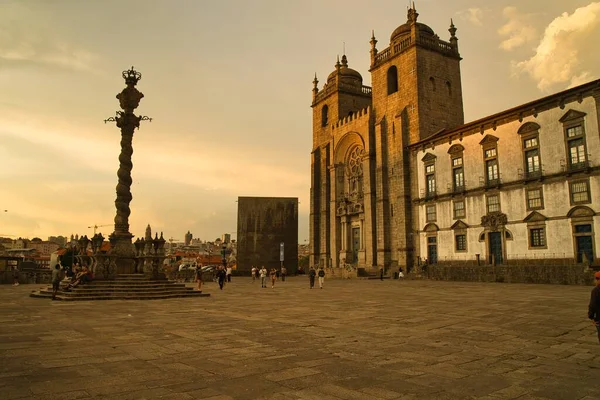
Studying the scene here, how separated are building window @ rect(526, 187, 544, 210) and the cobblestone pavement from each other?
64.9 feet

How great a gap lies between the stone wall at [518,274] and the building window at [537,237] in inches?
138

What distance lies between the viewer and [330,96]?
54.4 metres

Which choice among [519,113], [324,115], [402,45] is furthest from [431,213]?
[324,115]

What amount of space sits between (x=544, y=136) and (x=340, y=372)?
97.8 feet

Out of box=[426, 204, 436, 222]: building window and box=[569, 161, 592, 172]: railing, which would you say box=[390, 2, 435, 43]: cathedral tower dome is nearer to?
box=[426, 204, 436, 222]: building window

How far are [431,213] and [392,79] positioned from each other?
53.4 ft

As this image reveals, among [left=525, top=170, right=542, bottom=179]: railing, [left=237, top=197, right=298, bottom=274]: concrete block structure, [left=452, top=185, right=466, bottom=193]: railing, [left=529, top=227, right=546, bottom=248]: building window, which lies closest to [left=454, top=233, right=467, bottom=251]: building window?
[left=452, top=185, right=466, bottom=193]: railing

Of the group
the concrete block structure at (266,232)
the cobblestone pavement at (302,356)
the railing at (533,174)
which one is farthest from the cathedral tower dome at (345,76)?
the cobblestone pavement at (302,356)

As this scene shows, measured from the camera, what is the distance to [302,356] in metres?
6.95

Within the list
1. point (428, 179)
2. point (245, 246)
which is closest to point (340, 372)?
point (428, 179)

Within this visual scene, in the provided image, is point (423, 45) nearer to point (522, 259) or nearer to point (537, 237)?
point (537, 237)

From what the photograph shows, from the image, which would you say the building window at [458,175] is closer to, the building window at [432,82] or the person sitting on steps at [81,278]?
the building window at [432,82]

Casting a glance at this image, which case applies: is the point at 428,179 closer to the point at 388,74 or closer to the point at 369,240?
the point at 369,240

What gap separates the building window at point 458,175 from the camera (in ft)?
116
